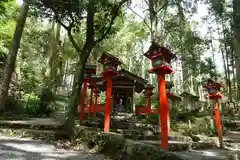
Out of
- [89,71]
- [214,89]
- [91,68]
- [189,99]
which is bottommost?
[214,89]

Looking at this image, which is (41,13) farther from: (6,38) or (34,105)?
(6,38)

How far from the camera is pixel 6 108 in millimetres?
12578

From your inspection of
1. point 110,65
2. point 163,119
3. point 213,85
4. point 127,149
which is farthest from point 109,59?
point 127,149

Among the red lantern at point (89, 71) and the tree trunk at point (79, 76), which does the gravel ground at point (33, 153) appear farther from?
the red lantern at point (89, 71)

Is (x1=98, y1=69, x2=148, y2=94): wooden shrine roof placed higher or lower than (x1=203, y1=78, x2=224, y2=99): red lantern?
higher

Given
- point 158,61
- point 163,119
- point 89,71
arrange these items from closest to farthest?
point 163,119 < point 158,61 < point 89,71

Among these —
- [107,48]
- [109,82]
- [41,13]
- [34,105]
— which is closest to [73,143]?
[109,82]

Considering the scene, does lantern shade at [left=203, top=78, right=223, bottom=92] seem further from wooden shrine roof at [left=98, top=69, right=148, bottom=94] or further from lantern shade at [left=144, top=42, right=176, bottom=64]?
wooden shrine roof at [left=98, top=69, right=148, bottom=94]

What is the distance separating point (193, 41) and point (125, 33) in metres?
10.8

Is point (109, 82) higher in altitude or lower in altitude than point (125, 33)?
lower

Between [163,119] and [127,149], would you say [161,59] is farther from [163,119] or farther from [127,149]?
[127,149]

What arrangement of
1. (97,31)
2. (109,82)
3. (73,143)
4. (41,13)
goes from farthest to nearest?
1. (97,31)
2. (41,13)
3. (109,82)
4. (73,143)

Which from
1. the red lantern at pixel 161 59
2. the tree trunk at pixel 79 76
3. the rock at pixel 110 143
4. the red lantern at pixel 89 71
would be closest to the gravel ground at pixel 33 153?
the rock at pixel 110 143

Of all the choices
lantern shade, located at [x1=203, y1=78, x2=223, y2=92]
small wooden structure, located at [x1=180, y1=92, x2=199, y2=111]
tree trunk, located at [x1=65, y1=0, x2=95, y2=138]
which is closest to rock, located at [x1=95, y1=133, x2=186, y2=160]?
tree trunk, located at [x1=65, y1=0, x2=95, y2=138]
